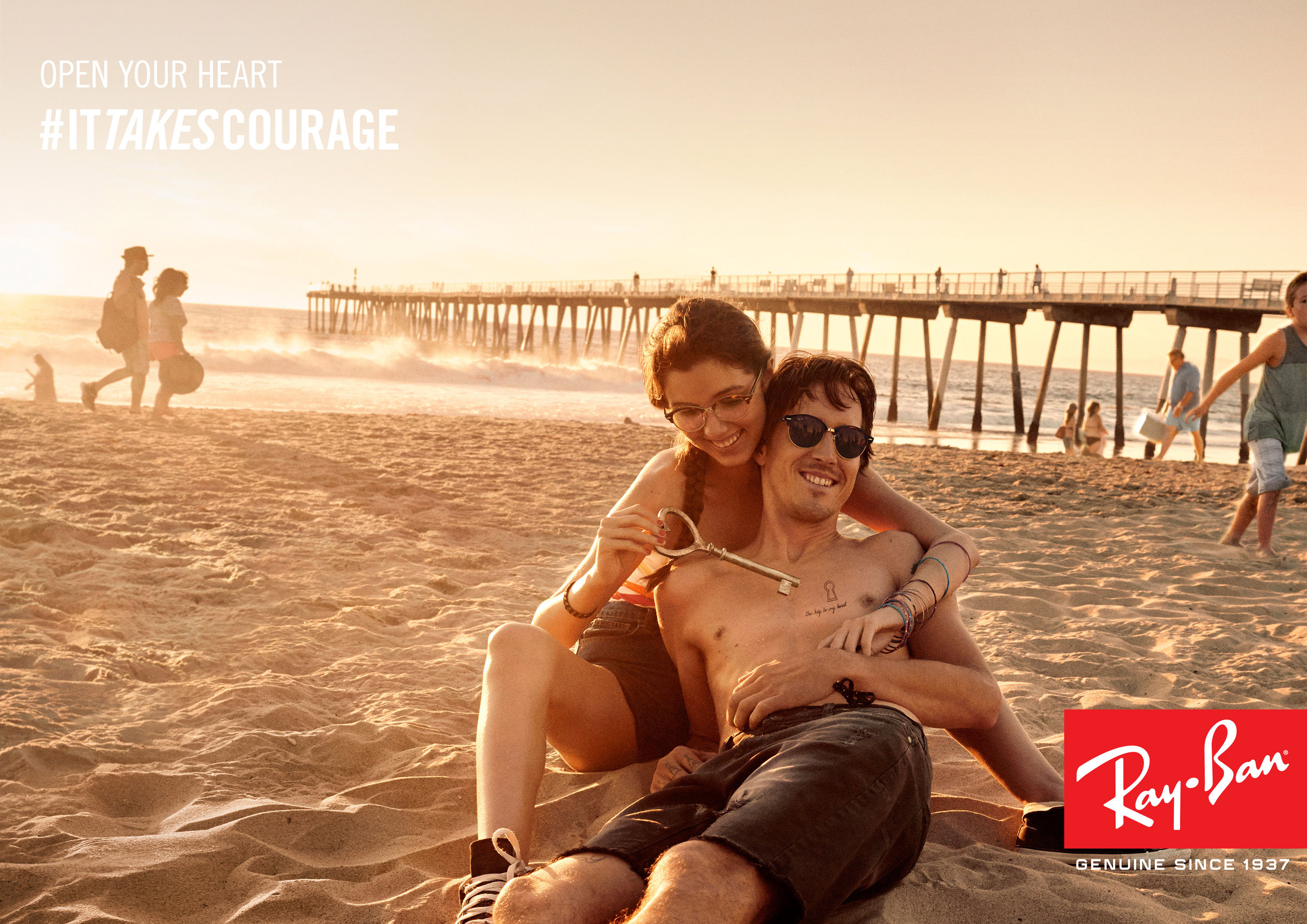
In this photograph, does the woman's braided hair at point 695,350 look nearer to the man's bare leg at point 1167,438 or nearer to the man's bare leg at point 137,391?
the man's bare leg at point 137,391

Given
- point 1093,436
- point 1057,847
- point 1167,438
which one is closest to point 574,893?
point 1057,847

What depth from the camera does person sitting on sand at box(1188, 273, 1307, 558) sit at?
221 inches

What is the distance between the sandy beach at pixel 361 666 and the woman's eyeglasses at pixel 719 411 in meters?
1.06

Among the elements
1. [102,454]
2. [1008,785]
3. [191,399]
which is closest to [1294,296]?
[1008,785]

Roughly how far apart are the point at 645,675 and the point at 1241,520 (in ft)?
16.6

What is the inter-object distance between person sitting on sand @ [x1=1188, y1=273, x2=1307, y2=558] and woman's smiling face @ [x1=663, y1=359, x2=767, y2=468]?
4.65m

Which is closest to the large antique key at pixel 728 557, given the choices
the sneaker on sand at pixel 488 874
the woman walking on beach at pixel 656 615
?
the woman walking on beach at pixel 656 615

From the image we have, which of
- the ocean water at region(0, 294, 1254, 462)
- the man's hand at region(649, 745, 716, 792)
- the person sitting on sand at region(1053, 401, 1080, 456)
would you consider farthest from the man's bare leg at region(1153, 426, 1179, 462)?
the man's hand at region(649, 745, 716, 792)

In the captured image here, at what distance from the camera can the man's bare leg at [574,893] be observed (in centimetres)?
153

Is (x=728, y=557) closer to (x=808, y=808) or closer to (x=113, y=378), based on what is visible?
(x=808, y=808)

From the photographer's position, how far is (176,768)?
2.60m

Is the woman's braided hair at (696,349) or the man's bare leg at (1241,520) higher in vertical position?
the woman's braided hair at (696,349)

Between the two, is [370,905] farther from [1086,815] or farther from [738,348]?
[1086,815]

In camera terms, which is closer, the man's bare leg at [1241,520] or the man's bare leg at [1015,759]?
the man's bare leg at [1015,759]
